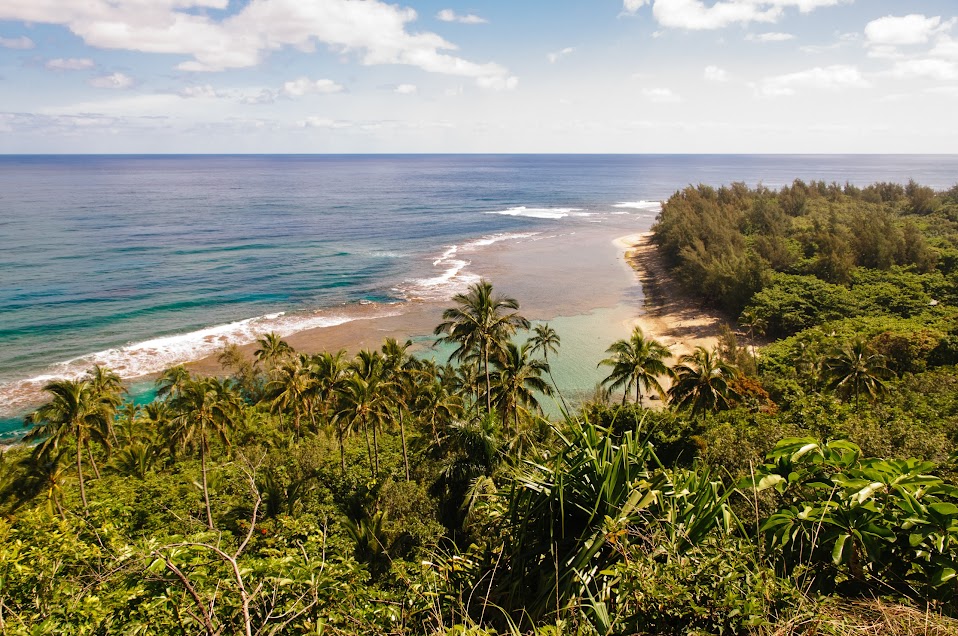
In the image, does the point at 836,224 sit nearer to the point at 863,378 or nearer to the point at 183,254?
the point at 863,378

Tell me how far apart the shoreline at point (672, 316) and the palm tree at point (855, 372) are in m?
11.1

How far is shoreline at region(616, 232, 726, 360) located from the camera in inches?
1891

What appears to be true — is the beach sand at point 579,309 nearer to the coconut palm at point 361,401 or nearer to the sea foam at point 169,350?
the sea foam at point 169,350

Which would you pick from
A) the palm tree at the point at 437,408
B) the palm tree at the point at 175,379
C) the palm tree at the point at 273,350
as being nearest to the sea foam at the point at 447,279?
the palm tree at the point at 273,350

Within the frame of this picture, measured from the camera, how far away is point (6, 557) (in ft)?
25.0

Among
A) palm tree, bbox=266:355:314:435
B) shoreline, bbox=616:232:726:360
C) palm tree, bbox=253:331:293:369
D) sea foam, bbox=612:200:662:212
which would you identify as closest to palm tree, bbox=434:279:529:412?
palm tree, bbox=266:355:314:435

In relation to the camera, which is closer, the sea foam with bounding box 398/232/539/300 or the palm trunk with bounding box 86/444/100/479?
the palm trunk with bounding box 86/444/100/479

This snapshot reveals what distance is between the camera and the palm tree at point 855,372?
1145 inches

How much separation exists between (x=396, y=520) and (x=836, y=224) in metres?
70.2

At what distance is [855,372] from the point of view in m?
29.1

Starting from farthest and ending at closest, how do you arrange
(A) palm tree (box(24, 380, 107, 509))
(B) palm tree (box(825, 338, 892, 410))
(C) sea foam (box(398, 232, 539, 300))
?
(C) sea foam (box(398, 232, 539, 300)) → (B) palm tree (box(825, 338, 892, 410)) → (A) palm tree (box(24, 380, 107, 509))

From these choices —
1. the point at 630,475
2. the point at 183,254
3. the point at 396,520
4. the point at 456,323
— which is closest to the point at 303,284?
the point at 183,254

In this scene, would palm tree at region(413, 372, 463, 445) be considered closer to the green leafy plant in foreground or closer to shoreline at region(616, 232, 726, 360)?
shoreline at region(616, 232, 726, 360)

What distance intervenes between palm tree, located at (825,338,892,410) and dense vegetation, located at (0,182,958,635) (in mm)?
182
